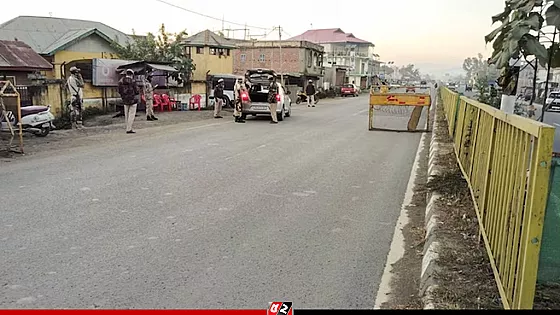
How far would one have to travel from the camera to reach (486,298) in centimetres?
343

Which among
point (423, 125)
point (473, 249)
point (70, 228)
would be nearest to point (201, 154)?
point (70, 228)

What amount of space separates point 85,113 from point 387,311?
1732cm

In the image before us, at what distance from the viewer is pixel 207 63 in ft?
108

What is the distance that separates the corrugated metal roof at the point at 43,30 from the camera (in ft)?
87.4

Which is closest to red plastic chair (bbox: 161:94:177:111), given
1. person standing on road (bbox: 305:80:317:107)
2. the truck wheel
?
the truck wheel

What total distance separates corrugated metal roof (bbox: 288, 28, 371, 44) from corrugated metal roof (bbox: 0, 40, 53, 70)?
341 feet

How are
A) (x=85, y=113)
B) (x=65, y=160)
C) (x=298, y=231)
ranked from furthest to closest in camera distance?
(x=85, y=113) < (x=65, y=160) < (x=298, y=231)

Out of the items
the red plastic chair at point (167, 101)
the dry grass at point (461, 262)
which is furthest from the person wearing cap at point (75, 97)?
→ the dry grass at point (461, 262)

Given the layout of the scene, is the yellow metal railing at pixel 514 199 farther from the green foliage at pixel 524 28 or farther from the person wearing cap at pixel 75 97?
the person wearing cap at pixel 75 97

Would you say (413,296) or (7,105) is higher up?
(7,105)

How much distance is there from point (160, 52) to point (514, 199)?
25461 mm

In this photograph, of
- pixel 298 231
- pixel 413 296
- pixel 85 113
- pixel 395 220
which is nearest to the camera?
pixel 413 296

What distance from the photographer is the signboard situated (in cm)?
1928

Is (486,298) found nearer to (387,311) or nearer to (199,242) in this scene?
(387,311)
